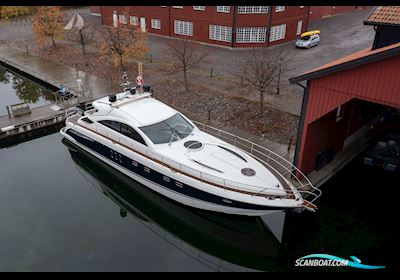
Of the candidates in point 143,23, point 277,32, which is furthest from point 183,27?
point 277,32

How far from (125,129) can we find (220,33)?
72.3ft

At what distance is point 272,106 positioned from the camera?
20.6 metres

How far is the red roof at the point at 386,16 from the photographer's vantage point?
510 inches

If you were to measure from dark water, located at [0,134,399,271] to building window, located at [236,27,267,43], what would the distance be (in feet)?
65.7

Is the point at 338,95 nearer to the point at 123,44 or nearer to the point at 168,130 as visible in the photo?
the point at 168,130

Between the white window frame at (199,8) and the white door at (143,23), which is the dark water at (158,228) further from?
the white door at (143,23)

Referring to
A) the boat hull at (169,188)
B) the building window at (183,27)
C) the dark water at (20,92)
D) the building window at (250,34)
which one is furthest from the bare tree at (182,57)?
the dark water at (20,92)

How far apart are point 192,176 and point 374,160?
334 inches

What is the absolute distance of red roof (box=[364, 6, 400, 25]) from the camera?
510 inches

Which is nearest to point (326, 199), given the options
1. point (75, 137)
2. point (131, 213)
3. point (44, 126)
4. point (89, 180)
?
point (131, 213)

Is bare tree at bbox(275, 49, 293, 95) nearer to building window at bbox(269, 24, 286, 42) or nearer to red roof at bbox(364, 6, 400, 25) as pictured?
building window at bbox(269, 24, 286, 42)

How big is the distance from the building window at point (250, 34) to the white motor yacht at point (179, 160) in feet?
61.9

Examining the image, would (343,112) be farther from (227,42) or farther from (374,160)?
(227,42)

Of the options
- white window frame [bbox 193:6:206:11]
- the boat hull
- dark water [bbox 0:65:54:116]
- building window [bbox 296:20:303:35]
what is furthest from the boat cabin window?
building window [bbox 296:20:303:35]
